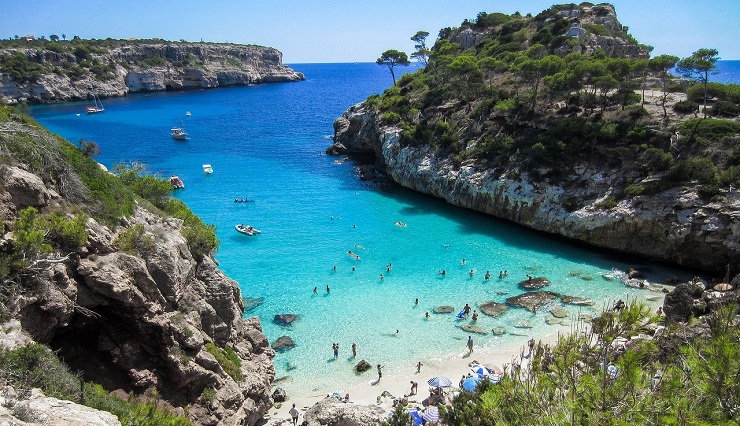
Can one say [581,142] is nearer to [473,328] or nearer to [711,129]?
[711,129]

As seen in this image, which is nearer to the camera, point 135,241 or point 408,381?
point 135,241

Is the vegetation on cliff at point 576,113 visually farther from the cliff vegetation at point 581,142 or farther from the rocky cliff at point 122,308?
the rocky cliff at point 122,308

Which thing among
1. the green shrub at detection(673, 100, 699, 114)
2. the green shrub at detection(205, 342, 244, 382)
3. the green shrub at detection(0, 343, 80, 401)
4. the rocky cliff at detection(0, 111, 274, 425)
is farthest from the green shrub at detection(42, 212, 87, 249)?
the green shrub at detection(673, 100, 699, 114)

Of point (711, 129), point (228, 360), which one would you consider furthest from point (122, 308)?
point (711, 129)

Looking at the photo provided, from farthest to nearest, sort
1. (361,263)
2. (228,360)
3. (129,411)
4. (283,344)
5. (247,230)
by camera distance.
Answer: (247,230) → (361,263) → (283,344) → (228,360) → (129,411)

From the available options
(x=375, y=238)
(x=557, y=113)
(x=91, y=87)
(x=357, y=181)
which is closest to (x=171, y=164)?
(x=357, y=181)

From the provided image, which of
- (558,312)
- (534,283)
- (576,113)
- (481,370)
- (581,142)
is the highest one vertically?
(576,113)

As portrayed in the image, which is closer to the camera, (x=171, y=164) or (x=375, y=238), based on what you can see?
(x=375, y=238)

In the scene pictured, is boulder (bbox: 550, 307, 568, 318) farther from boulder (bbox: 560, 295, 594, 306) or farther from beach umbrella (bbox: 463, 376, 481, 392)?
beach umbrella (bbox: 463, 376, 481, 392)

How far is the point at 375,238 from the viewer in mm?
39188

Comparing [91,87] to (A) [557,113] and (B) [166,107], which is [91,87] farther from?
(A) [557,113]

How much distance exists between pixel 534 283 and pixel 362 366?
14.6 m

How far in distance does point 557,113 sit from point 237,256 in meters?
33.5

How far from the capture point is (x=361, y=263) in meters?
34.8
